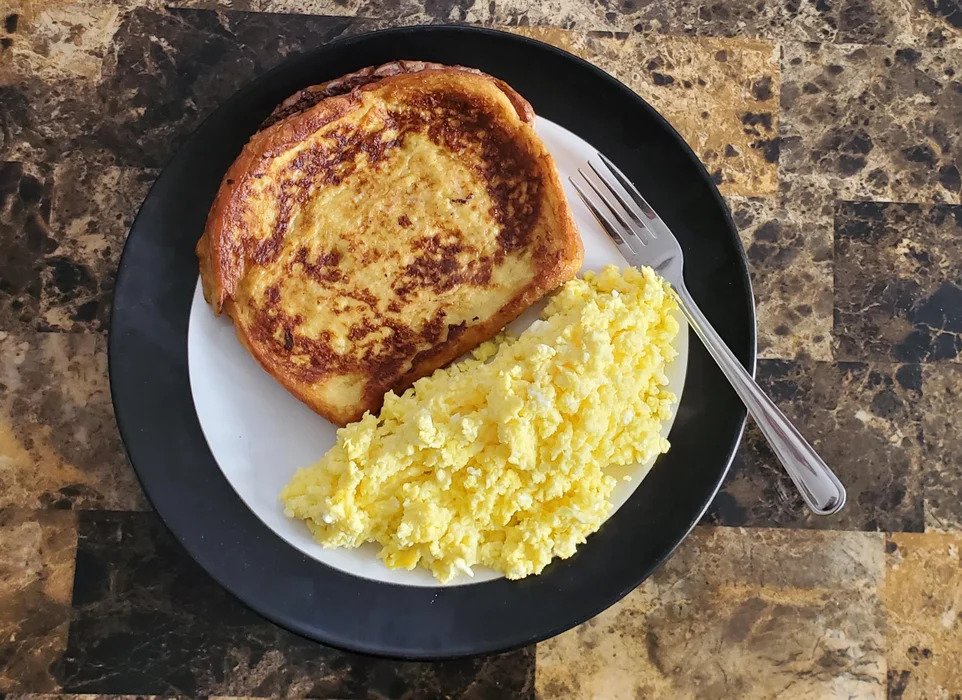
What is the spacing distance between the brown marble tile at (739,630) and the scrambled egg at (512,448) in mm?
400

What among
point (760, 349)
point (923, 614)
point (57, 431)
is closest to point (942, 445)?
point (923, 614)

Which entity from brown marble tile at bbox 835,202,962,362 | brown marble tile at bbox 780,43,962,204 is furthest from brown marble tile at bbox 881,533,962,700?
brown marble tile at bbox 780,43,962,204

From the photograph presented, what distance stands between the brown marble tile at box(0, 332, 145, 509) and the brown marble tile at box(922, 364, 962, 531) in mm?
2074

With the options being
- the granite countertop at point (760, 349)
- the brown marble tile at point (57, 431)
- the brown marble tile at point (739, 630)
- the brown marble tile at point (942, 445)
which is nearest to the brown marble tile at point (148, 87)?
the granite countertop at point (760, 349)

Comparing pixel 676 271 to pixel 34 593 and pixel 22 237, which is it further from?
pixel 34 593

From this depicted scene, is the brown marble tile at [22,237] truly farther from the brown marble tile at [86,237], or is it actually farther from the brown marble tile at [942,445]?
the brown marble tile at [942,445]

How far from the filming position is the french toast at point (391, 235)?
1924mm

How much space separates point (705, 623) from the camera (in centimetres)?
213

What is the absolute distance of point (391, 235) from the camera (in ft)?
6.38

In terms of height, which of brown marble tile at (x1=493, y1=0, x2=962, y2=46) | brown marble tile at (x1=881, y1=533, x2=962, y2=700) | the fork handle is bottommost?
brown marble tile at (x1=881, y1=533, x2=962, y2=700)

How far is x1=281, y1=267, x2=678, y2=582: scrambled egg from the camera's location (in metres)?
1.78

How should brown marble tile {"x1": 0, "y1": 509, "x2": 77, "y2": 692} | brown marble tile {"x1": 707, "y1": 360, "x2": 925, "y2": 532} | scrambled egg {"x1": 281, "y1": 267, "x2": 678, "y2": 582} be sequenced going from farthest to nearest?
brown marble tile {"x1": 707, "y1": 360, "x2": 925, "y2": 532}, brown marble tile {"x1": 0, "y1": 509, "x2": 77, "y2": 692}, scrambled egg {"x1": 281, "y1": 267, "x2": 678, "y2": 582}

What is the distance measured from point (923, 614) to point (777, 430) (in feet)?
2.35

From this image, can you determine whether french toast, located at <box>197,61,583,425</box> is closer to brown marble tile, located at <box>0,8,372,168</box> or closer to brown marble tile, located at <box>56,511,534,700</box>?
brown marble tile, located at <box>0,8,372,168</box>
